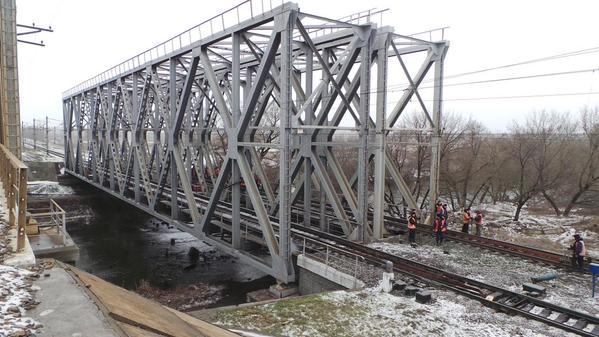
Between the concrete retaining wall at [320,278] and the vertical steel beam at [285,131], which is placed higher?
the vertical steel beam at [285,131]

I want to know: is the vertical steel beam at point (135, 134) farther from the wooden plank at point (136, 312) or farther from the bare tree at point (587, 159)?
the bare tree at point (587, 159)

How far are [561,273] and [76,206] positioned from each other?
36156mm

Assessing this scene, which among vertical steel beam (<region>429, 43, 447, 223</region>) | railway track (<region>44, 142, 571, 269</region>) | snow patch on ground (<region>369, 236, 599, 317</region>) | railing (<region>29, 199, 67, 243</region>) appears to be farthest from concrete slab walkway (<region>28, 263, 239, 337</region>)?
vertical steel beam (<region>429, 43, 447, 223</region>)

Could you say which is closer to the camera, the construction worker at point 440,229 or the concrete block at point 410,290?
the concrete block at point 410,290

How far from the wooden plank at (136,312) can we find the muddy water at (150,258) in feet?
35.2

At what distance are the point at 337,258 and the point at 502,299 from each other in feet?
14.7

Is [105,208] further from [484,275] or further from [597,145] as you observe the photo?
[597,145]

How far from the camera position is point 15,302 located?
4102 mm

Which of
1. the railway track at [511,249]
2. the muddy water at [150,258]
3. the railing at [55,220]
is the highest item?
the railing at [55,220]

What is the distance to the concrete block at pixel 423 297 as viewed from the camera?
9.20m

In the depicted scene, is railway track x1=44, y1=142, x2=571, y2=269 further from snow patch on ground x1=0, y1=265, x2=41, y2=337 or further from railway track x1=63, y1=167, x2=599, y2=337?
snow patch on ground x1=0, y1=265, x2=41, y2=337

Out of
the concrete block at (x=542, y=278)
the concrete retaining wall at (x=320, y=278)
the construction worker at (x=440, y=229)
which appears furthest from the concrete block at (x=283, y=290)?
the concrete block at (x=542, y=278)

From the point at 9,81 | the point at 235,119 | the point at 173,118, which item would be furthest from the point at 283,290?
the point at 9,81

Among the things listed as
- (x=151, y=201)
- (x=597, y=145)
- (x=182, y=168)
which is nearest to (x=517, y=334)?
(x=182, y=168)
